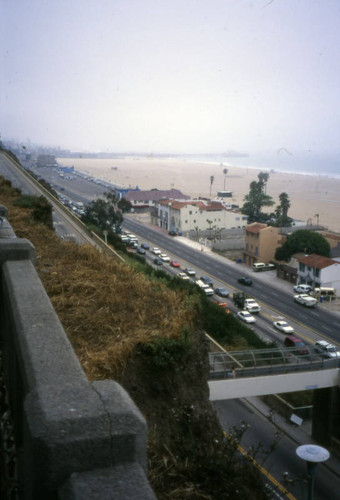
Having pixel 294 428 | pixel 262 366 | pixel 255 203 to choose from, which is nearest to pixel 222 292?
pixel 294 428

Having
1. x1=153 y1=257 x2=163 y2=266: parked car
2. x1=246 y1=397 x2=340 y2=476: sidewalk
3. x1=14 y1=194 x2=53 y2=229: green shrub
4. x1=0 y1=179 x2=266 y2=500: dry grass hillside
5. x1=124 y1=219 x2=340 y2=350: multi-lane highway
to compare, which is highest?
x1=14 y1=194 x2=53 y2=229: green shrub

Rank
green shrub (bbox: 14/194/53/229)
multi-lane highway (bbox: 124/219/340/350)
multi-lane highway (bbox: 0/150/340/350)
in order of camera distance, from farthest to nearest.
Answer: multi-lane highway (bbox: 124/219/340/350) < multi-lane highway (bbox: 0/150/340/350) < green shrub (bbox: 14/194/53/229)

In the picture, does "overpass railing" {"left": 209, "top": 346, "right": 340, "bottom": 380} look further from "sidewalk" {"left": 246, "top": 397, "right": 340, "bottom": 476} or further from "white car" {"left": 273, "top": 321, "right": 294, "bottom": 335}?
"white car" {"left": 273, "top": 321, "right": 294, "bottom": 335}

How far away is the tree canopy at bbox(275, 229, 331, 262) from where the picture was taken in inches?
1788

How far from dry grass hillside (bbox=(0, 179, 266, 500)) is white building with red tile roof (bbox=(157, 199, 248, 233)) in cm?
5460

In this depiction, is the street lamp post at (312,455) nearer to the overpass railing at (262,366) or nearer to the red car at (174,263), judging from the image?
the overpass railing at (262,366)

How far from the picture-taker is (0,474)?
112 inches

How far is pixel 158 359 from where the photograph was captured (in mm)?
5023

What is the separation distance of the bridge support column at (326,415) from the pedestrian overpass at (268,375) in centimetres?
85

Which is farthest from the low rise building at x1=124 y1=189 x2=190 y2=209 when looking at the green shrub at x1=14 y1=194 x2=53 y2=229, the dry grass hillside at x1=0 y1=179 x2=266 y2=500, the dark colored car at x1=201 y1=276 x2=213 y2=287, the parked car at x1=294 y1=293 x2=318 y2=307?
the dry grass hillside at x1=0 y1=179 x2=266 y2=500

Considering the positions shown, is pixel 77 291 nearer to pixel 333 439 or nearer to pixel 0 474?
pixel 0 474

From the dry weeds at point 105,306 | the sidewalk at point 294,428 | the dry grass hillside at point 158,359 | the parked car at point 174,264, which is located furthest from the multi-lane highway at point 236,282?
the sidewalk at point 294,428

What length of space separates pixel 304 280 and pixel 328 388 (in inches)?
965

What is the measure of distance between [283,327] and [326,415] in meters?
11.3
